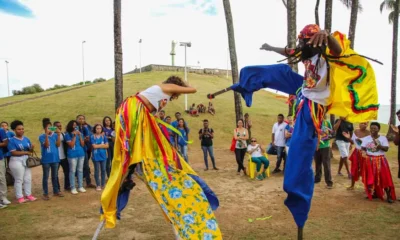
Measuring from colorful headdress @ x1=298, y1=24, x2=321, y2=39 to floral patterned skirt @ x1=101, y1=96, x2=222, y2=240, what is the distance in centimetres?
196

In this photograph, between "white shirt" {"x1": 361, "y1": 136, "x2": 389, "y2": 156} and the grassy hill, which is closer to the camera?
"white shirt" {"x1": 361, "y1": 136, "x2": 389, "y2": 156}

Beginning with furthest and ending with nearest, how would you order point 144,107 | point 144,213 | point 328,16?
point 328,16 < point 144,213 < point 144,107

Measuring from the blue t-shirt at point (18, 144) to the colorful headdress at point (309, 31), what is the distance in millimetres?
5789

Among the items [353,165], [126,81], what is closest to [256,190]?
[353,165]

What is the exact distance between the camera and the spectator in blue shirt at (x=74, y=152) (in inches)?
295

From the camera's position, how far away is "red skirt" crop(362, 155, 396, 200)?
6555mm

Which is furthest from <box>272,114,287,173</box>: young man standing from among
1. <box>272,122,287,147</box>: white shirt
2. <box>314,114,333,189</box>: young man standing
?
<box>314,114,333,189</box>: young man standing

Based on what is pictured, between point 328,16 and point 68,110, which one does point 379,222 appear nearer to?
point 328,16

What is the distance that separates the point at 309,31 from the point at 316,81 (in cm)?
57

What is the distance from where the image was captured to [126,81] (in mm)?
33344

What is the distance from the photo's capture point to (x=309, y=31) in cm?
364

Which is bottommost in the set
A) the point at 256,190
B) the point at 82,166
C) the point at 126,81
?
the point at 256,190

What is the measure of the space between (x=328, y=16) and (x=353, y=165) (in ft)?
23.4

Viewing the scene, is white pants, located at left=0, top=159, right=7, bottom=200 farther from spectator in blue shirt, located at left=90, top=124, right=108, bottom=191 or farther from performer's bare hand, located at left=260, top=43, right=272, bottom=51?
performer's bare hand, located at left=260, top=43, right=272, bottom=51
